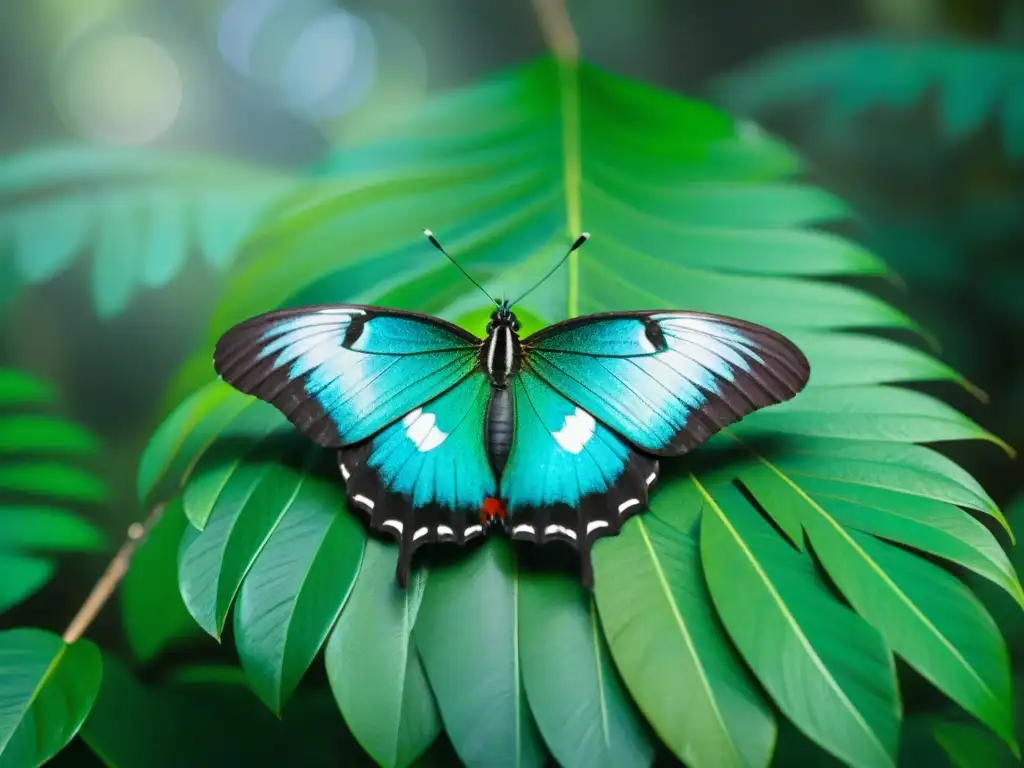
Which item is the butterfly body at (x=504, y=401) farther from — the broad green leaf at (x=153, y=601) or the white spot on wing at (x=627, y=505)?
the broad green leaf at (x=153, y=601)

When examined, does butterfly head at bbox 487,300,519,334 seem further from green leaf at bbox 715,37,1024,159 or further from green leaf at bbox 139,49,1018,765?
green leaf at bbox 715,37,1024,159

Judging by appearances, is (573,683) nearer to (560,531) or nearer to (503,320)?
(560,531)

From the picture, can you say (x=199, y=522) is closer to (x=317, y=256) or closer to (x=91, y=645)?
(x=91, y=645)

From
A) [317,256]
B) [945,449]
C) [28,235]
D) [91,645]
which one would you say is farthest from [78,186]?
[945,449]

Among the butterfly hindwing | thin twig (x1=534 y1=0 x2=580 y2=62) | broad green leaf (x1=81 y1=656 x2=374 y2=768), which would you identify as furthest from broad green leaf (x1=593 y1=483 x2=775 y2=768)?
thin twig (x1=534 y1=0 x2=580 y2=62)

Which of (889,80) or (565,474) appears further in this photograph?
(889,80)

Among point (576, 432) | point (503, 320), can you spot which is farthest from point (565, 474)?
point (503, 320)
